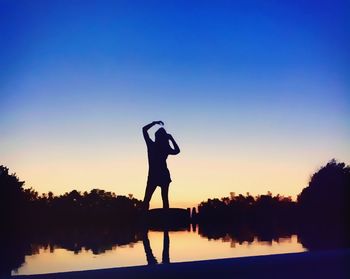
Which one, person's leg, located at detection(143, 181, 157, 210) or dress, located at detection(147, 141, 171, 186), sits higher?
dress, located at detection(147, 141, 171, 186)

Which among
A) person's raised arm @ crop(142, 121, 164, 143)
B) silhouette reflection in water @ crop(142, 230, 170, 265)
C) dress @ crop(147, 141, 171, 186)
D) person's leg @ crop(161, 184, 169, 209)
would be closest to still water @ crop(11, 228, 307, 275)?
silhouette reflection in water @ crop(142, 230, 170, 265)

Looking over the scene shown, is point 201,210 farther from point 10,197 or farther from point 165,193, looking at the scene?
point 10,197

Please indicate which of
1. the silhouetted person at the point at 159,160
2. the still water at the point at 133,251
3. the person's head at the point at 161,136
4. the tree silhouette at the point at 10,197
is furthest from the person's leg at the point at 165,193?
the tree silhouette at the point at 10,197

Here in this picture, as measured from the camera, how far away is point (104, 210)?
43.4ft

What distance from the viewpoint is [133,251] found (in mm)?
6199

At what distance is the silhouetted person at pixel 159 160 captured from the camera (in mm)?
9703

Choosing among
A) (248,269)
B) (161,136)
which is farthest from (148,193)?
(248,269)

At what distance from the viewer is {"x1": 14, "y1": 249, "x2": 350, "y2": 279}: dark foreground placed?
386 centimetres

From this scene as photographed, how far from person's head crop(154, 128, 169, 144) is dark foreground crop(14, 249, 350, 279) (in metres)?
5.48

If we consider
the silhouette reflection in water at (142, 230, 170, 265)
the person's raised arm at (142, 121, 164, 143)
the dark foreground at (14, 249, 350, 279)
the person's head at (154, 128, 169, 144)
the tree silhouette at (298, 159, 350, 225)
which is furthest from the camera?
the tree silhouette at (298, 159, 350, 225)

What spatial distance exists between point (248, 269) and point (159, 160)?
5.73 metres

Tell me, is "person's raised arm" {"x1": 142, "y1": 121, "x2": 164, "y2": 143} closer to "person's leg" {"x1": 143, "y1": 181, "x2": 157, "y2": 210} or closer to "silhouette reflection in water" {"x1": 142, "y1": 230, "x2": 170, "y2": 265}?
"person's leg" {"x1": 143, "y1": 181, "x2": 157, "y2": 210}

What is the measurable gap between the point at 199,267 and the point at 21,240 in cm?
503

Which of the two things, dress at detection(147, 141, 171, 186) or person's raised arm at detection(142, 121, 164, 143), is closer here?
person's raised arm at detection(142, 121, 164, 143)
